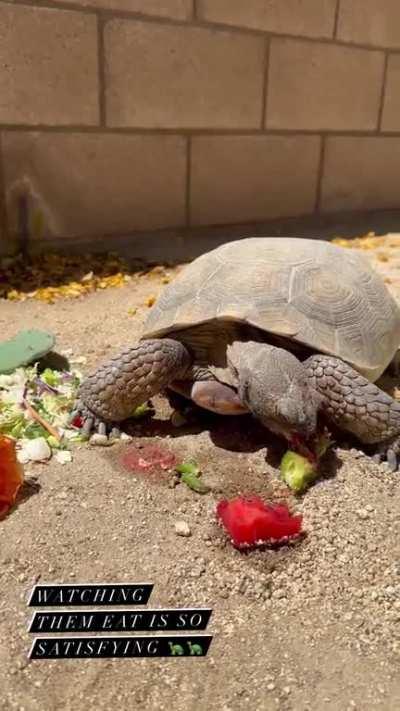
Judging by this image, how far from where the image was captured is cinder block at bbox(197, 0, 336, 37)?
511cm

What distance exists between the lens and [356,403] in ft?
7.72

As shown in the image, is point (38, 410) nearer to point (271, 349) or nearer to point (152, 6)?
point (271, 349)

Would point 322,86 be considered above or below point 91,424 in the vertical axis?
above

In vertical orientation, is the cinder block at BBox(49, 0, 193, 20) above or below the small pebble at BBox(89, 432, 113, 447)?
above

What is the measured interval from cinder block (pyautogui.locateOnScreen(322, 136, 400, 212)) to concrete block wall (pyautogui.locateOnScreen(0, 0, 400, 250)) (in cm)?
2

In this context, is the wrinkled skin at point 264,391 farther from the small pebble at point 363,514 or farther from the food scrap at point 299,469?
the small pebble at point 363,514

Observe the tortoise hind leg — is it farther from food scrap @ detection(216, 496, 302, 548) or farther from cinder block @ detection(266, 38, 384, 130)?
cinder block @ detection(266, 38, 384, 130)

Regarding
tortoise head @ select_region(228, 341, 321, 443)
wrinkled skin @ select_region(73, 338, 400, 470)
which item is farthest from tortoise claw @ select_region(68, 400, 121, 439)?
tortoise head @ select_region(228, 341, 321, 443)

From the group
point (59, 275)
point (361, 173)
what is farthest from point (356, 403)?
point (361, 173)

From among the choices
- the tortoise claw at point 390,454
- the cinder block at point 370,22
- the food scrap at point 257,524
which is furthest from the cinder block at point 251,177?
the food scrap at point 257,524

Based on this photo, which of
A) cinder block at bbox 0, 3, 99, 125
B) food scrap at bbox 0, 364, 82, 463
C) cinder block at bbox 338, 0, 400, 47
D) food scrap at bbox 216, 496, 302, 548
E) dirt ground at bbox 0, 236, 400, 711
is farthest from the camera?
cinder block at bbox 338, 0, 400, 47

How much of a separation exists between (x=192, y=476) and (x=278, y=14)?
15.3 feet

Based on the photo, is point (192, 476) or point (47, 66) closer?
point (192, 476)

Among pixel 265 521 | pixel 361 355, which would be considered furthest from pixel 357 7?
pixel 265 521
